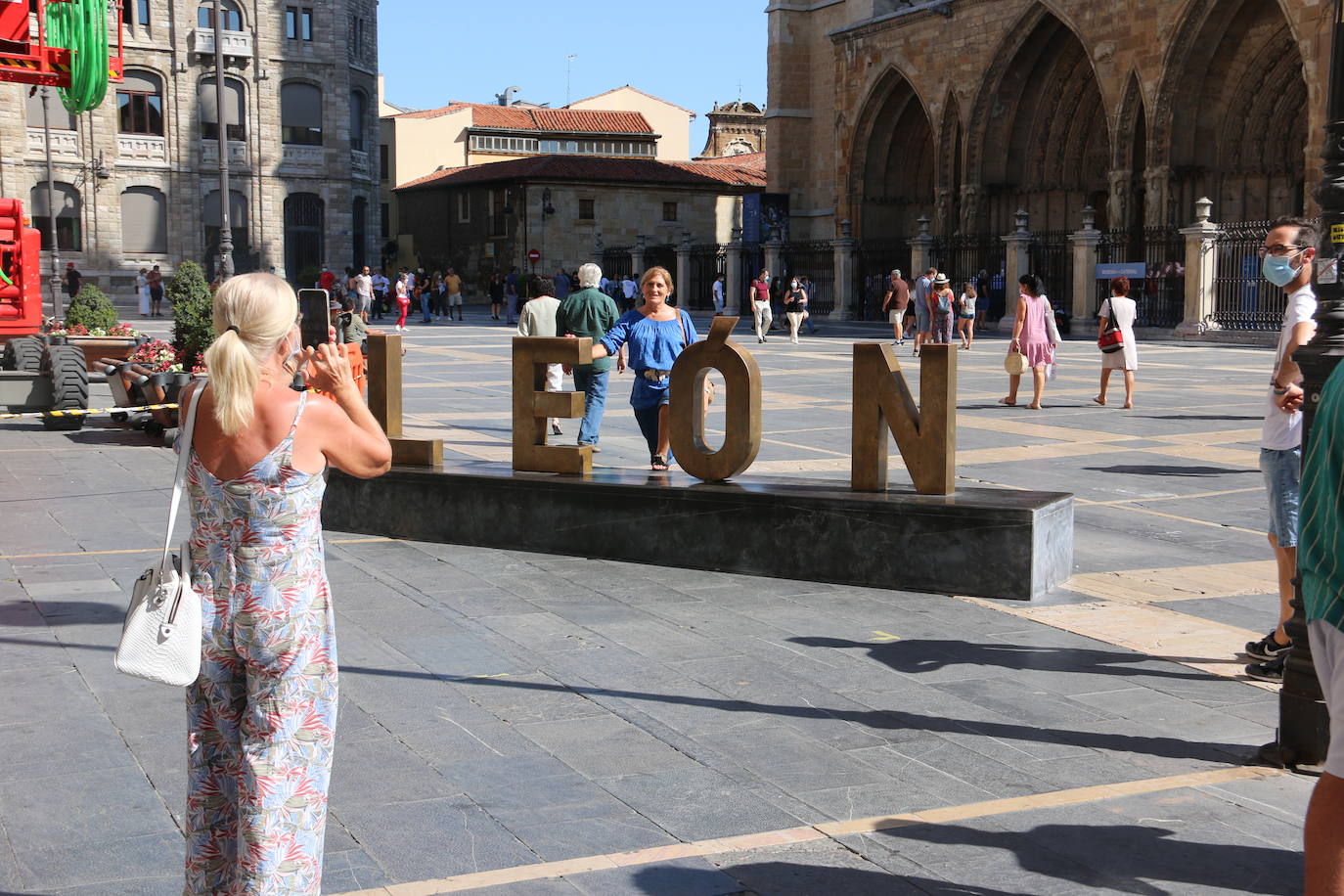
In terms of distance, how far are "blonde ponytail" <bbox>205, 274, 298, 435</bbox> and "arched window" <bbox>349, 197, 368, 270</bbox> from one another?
54.1m

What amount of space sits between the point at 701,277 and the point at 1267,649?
4312 centimetres

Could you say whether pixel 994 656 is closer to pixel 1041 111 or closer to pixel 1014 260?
pixel 1014 260

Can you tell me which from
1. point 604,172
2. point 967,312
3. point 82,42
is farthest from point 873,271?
point 82,42

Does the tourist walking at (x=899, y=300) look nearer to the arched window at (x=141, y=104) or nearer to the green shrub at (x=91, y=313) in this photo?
the green shrub at (x=91, y=313)

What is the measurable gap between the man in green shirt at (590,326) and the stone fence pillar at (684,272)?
34.0 metres

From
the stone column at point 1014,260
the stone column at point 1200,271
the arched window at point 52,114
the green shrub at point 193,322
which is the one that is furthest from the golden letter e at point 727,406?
the arched window at point 52,114

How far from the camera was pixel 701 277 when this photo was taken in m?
48.8

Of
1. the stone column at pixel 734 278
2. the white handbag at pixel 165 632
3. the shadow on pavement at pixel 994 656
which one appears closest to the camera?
the white handbag at pixel 165 632

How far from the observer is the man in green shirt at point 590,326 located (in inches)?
504

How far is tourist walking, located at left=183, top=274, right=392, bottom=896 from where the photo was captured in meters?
3.40

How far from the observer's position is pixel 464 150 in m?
67.1

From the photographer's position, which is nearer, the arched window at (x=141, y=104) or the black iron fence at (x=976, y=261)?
the black iron fence at (x=976, y=261)

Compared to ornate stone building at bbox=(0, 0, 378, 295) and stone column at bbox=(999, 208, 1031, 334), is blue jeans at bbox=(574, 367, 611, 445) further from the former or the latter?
ornate stone building at bbox=(0, 0, 378, 295)

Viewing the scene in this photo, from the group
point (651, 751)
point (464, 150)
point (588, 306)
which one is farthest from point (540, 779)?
point (464, 150)
